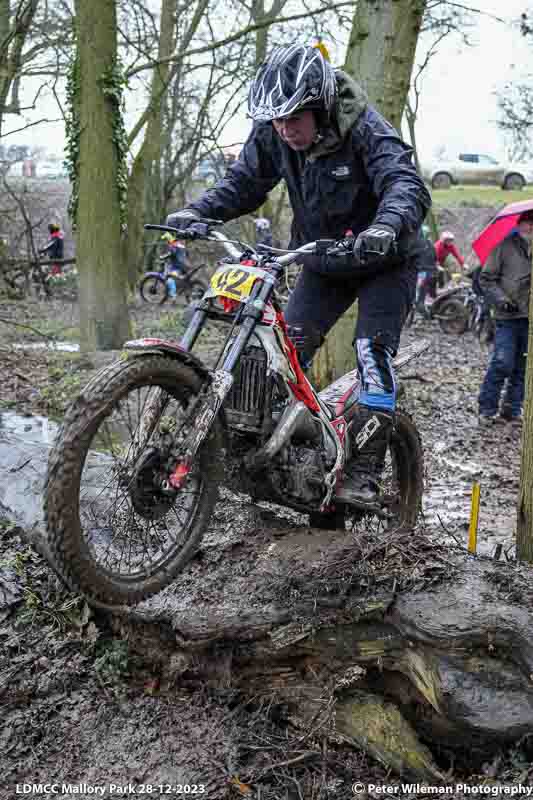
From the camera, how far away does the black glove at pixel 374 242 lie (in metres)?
3.25

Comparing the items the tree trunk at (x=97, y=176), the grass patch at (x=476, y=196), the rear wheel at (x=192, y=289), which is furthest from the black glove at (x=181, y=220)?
the grass patch at (x=476, y=196)

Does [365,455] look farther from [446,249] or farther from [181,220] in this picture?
[446,249]

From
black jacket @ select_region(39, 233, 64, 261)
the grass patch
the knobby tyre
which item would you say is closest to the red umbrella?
the knobby tyre

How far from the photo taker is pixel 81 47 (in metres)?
10.4

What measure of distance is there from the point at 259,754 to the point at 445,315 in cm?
1551

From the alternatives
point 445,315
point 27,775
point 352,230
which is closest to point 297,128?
point 352,230

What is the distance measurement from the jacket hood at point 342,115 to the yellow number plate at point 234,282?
26.8 inches

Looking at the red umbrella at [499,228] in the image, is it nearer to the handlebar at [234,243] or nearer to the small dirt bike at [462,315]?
the handlebar at [234,243]

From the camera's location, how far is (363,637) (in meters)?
3.11

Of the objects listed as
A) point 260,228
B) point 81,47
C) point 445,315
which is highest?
point 81,47

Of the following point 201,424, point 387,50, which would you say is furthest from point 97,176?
point 201,424

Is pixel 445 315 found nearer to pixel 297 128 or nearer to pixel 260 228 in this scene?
pixel 260 228

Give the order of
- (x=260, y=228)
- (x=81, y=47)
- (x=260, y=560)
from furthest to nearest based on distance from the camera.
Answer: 1. (x=260, y=228)
2. (x=81, y=47)
3. (x=260, y=560)

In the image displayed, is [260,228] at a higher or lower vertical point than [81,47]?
lower
